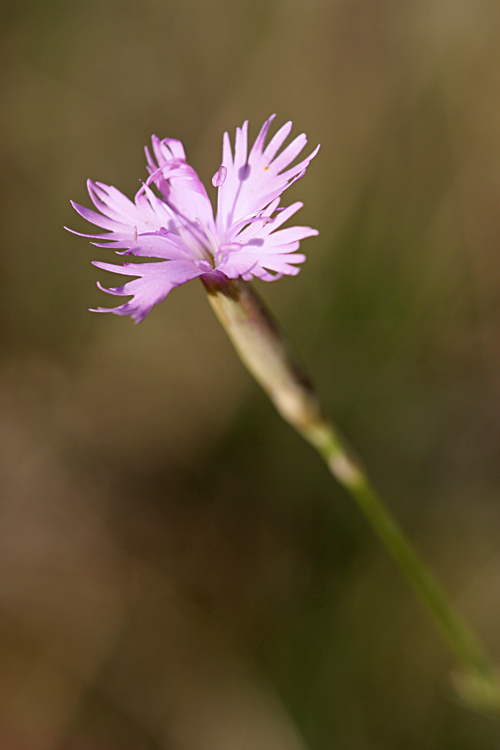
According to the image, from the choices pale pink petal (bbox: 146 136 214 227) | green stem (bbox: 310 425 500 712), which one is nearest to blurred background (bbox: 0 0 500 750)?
green stem (bbox: 310 425 500 712)

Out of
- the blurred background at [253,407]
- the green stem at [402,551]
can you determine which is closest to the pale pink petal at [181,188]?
the green stem at [402,551]

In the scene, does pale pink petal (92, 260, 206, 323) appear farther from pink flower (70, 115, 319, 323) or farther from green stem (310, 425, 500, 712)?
green stem (310, 425, 500, 712)

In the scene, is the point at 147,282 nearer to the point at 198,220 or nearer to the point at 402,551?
the point at 198,220

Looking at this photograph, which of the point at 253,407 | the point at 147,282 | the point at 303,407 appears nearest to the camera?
the point at 147,282

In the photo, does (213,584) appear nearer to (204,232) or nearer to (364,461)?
(364,461)

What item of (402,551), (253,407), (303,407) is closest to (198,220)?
(303,407)
